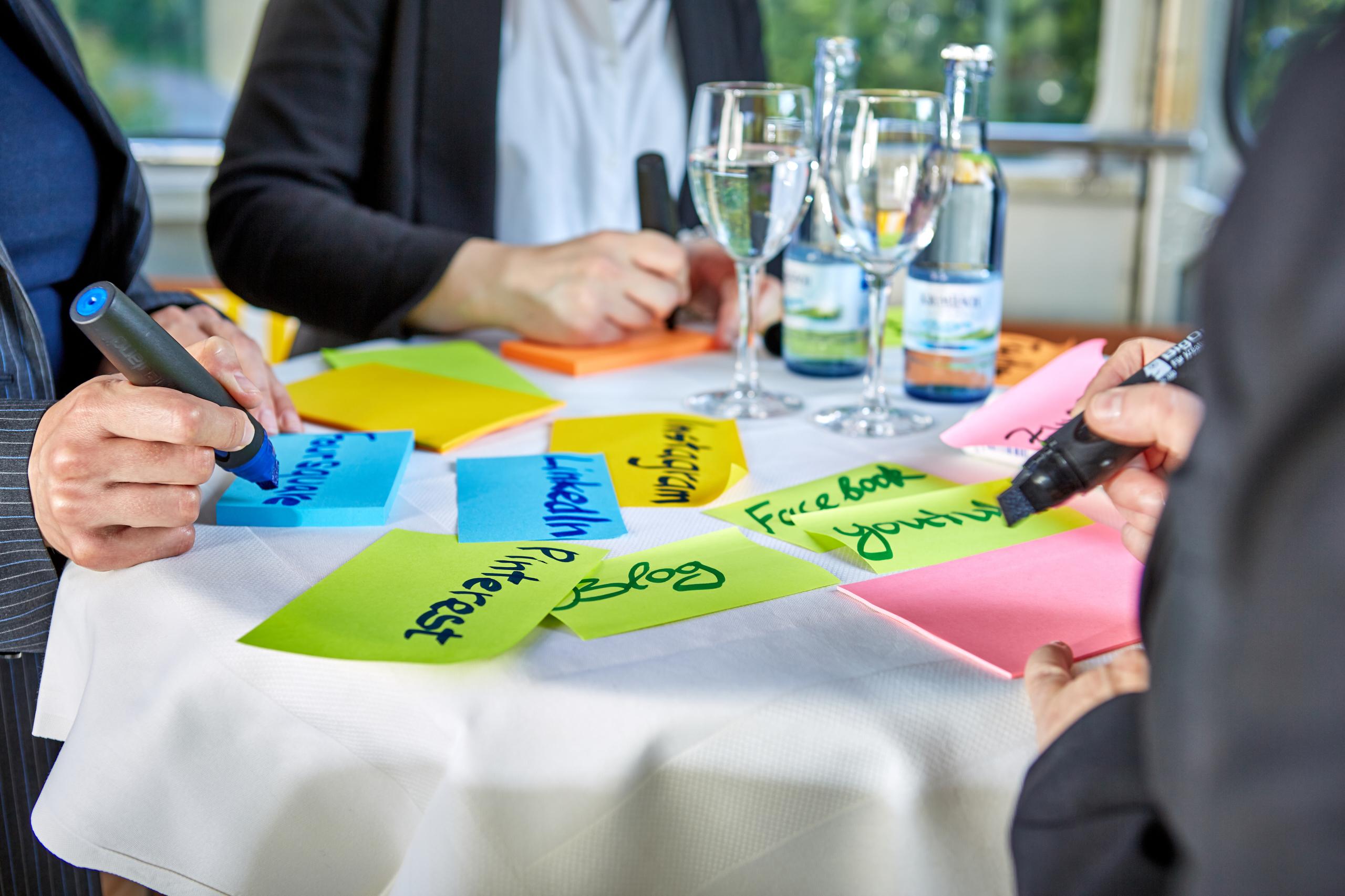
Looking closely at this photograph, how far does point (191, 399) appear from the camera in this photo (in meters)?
0.50

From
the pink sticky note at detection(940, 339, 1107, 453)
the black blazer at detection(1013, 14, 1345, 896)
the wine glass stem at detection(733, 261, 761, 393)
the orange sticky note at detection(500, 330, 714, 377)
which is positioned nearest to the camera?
the black blazer at detection(1013, 14, 1345, 896)

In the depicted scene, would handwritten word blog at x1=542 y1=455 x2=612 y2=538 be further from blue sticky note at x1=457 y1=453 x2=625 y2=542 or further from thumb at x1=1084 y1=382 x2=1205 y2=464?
thumb at x1=1084 y1=382 x2=1205 y2=464

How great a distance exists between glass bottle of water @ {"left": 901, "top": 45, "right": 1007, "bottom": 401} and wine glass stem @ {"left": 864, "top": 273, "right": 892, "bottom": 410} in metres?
0.03

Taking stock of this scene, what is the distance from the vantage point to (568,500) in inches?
23.5

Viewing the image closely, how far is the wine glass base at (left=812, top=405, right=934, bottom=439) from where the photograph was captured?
2.44 ft

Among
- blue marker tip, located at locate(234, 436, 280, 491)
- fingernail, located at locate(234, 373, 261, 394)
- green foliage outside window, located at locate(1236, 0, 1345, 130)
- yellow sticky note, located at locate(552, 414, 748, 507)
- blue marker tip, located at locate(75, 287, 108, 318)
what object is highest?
green foliage outside window, located at locate(1236, 0, 1345, 130)

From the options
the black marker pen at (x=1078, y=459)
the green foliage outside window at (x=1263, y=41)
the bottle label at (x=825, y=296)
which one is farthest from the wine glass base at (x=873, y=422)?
the green foliage outside window at (x=1263, y=41)

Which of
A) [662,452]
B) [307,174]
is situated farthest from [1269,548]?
[307,174]

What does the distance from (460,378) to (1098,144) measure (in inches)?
95.7

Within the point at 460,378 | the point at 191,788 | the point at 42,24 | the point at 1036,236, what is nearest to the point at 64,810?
the point at 191,788

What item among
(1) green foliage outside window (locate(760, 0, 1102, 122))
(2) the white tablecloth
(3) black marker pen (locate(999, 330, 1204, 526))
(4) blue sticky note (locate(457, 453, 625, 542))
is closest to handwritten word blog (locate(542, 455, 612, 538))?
(4) blue sticky note (locate(457, 453, 625, 542))

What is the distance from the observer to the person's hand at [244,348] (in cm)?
71

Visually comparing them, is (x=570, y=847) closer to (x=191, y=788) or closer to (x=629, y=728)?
(x=629, y=728)

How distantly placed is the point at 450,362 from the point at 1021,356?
0.53 metres
